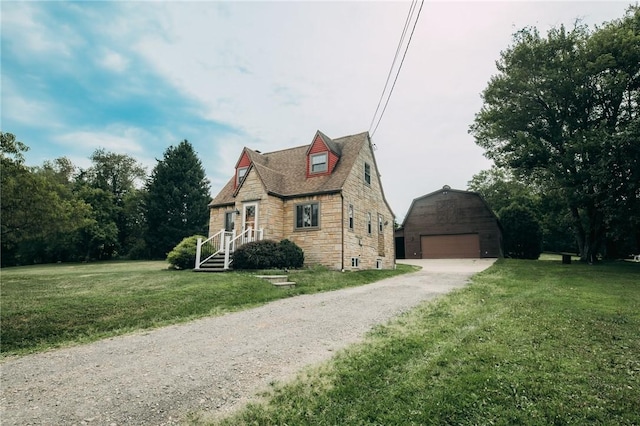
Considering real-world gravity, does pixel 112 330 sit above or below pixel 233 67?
below

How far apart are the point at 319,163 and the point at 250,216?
16.9ft

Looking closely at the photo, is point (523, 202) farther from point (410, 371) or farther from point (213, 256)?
point (410, 371)

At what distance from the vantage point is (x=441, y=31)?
8.85 meters

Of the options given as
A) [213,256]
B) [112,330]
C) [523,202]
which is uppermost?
[523,202]

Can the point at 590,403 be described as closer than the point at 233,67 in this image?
Yes

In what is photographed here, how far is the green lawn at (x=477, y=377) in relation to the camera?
3201mm

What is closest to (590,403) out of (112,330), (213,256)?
(112,330)

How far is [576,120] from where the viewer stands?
22.2 m

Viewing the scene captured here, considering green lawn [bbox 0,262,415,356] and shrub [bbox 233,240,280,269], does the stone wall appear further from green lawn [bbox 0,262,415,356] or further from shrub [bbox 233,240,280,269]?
green lawn [bbox 0,262,415,356]

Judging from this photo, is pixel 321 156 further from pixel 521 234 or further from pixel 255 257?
pixel 521 234

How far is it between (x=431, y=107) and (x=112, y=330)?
14651 mm

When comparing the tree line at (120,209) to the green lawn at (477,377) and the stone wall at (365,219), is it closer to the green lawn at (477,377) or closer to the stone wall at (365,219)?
the stone wall at (365,219)

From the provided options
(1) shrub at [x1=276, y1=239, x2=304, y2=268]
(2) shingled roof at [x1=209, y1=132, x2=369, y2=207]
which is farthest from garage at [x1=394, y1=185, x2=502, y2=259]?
(1) shrub at [x1=276, y1=239, x2=304, y2=268]

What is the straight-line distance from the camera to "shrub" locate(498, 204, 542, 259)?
33125 mm
